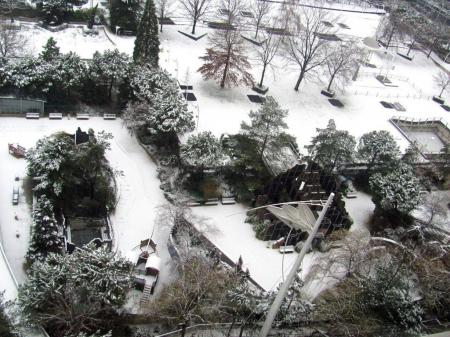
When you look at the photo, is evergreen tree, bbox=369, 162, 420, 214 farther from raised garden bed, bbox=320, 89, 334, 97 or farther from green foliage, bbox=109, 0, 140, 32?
green foliage, bbox=109, 0, 140, 32

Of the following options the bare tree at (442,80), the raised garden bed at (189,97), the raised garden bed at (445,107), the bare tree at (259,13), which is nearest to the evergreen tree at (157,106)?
the raised garden bed at (189,97)

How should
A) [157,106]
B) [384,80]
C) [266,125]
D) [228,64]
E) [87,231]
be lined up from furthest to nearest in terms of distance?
1. [384,80]
2. [228,64]
3. [157,106]
4. [266,125]
5. [87,231]

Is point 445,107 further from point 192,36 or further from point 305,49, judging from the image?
point 192,36

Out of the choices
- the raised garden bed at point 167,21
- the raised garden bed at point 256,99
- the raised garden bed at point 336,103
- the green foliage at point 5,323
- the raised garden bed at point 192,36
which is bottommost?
the green foliage at point 5,323

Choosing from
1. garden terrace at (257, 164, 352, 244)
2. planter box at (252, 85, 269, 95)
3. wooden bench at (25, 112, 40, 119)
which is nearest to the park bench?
garden terrace at (257, 164, 352, 244)

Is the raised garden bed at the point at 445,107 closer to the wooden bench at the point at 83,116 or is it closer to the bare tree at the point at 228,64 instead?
the bare tree at the point at 228,64

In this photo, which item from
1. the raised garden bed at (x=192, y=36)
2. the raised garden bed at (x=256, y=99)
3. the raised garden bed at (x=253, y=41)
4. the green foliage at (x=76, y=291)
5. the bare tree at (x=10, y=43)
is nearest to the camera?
the green foliage at (x=76, y=291)

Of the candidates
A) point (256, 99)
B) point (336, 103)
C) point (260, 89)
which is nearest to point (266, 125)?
point (256, 99)

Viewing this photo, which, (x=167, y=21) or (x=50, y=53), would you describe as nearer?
(x=50, y=53)
